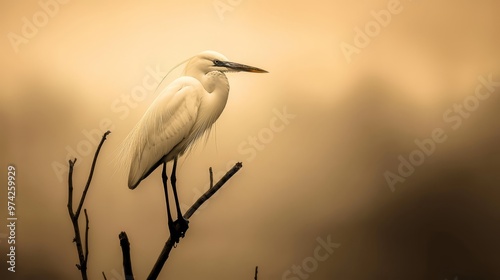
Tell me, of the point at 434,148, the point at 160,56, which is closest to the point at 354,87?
the point at 434,148

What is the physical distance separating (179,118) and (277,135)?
435mm

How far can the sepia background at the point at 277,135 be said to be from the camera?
Result: 1929 millimetres

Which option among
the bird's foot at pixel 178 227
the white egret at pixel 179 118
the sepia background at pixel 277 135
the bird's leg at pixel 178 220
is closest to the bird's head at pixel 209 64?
the white egret at pixel 179 118

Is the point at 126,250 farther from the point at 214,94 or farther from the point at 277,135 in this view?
the point at 277,135

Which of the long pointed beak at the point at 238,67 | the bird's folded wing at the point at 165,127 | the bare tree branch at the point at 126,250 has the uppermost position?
the long pointed beak at the point at 238,67

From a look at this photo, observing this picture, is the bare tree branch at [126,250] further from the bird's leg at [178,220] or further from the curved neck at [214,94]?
the curved neck at [214,94]

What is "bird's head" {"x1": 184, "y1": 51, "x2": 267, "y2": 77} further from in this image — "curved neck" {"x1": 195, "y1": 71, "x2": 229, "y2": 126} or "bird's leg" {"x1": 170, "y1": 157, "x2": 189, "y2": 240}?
"bird's leg" {"x1": 170, "y1": 157, "x2": 189, "y2": 240}

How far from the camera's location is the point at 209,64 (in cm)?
189

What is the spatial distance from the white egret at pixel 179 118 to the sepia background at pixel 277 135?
0.38ft

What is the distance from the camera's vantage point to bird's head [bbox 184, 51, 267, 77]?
6.18 ft

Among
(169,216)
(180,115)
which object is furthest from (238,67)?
(169,216)

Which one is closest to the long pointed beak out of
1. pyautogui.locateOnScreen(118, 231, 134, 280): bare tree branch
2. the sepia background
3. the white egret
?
the white egret

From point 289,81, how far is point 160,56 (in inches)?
20.7

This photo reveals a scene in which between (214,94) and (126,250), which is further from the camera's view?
(214,94)
